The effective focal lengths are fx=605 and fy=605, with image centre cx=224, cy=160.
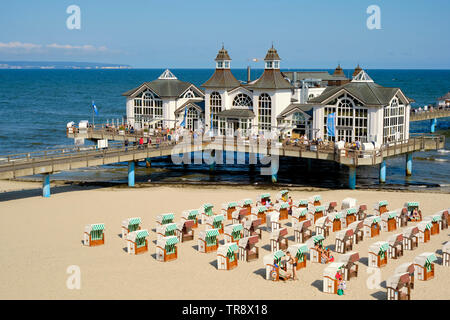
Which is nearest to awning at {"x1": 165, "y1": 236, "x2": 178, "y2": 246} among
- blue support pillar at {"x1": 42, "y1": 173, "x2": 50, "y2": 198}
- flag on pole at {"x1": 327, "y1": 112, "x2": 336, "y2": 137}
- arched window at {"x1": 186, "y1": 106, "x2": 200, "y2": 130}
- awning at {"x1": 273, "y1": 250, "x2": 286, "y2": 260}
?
awning at {"x1": 273, "y1": 250, "x2": 286, "y2": 260}

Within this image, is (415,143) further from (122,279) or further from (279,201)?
(122,279)

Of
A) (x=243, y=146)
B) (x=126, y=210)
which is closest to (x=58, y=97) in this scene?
(x=243, y=146)

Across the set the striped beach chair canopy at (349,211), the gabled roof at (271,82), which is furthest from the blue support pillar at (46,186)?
the gabled roof at (271,82)

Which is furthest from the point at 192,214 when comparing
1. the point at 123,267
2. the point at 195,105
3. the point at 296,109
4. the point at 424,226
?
the point at 195,105

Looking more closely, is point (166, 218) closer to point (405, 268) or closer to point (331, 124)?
point (405, 268)

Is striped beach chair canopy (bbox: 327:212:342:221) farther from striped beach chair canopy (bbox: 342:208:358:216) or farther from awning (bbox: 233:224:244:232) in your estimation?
awning (bbox: 233:224:244:232)

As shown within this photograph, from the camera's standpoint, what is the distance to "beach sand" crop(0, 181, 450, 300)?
61.9ft

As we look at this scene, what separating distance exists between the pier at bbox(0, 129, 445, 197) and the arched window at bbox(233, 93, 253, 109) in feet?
14.2

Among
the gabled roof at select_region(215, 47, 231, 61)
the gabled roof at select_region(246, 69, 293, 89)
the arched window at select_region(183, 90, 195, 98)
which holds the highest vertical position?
the gabled roof at select_region(215, 47, 231, 61)

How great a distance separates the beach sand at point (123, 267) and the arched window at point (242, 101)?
16.4 metres

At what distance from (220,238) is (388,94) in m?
20.6

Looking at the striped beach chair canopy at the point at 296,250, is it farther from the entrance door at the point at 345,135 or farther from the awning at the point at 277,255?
the entrance door at the point at 345,135

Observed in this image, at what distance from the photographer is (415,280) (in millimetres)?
20172
